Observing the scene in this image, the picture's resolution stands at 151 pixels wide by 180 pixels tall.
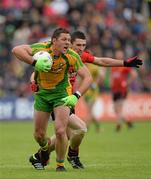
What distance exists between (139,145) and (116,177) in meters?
8.00

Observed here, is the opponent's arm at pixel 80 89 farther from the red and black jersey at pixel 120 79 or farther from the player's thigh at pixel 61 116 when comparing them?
A: the red and black jersey at pixel 120 79

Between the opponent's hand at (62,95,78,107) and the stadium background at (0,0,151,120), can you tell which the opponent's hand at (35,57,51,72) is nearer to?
the opponent's hand at (62,95,78,107)

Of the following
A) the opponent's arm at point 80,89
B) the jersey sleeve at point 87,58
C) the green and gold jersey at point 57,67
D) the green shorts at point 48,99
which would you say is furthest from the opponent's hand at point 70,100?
the jersey sleeve at point 87,58

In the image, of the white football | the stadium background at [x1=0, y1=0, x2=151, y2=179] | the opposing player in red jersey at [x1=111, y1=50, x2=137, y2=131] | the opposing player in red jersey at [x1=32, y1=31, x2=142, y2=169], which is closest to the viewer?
the white football

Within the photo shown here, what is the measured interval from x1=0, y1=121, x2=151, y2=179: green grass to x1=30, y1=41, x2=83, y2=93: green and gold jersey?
1.44 meters

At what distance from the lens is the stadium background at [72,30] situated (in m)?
29.1

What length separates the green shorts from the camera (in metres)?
12.6

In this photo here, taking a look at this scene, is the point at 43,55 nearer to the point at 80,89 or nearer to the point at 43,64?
the point at 43,64

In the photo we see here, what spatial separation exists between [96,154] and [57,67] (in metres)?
4.62

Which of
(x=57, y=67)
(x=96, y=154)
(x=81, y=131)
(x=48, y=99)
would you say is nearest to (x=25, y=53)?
(x=57, y=67)

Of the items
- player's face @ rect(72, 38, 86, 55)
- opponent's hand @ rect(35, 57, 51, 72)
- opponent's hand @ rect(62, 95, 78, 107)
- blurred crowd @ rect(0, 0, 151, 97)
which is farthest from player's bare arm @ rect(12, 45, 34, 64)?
blurred crowd @ rect(0, 0, 151, 97)

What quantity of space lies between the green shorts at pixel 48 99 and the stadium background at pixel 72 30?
617 inches

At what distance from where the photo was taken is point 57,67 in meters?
12.6

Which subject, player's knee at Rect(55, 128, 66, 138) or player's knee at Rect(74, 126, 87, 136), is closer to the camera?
player's knee at Rect(55, 128, 66, 138)
